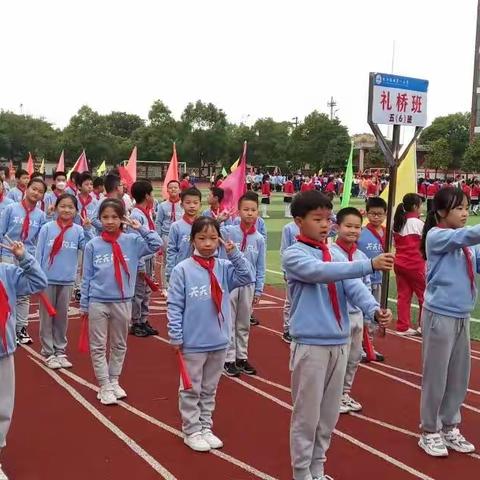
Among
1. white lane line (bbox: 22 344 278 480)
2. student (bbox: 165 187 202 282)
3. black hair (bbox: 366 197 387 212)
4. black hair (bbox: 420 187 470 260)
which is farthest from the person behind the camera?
student (bbox: 165 187 202 282)

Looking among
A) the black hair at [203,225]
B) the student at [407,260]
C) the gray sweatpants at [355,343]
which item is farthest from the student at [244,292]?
the student at [407,260]

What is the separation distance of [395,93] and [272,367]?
3.06m

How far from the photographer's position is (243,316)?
6133 millimetres

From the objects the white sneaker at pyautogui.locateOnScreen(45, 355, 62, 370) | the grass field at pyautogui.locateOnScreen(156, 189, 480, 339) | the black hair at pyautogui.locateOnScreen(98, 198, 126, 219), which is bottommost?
the white sneaker at pyautogui.locateOnScreen(45, 355, 62, 370)

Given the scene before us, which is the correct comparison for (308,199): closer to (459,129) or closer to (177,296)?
(177,296)

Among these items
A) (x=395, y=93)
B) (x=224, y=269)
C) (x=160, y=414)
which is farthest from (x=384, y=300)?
(x=160, y=414)

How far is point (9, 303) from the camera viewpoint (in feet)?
12.4

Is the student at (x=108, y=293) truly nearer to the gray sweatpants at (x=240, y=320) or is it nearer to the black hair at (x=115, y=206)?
the black hair at (x=115, y=206)

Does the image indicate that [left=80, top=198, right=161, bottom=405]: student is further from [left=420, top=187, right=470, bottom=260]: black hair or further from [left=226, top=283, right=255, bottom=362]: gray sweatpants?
[left=420, top=187, right=470, bottom=260]: black hair

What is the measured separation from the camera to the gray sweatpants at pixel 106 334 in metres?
5.24

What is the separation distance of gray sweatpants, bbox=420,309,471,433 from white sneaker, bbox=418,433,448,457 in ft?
0.15

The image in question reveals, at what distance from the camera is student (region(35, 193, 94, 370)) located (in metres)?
6.12

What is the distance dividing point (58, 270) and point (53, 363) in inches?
35.1

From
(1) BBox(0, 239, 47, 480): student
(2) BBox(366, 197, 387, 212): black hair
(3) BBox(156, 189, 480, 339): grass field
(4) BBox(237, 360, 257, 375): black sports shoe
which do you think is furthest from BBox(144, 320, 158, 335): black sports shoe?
(1) BBox(0, 239, 47, 480): student
